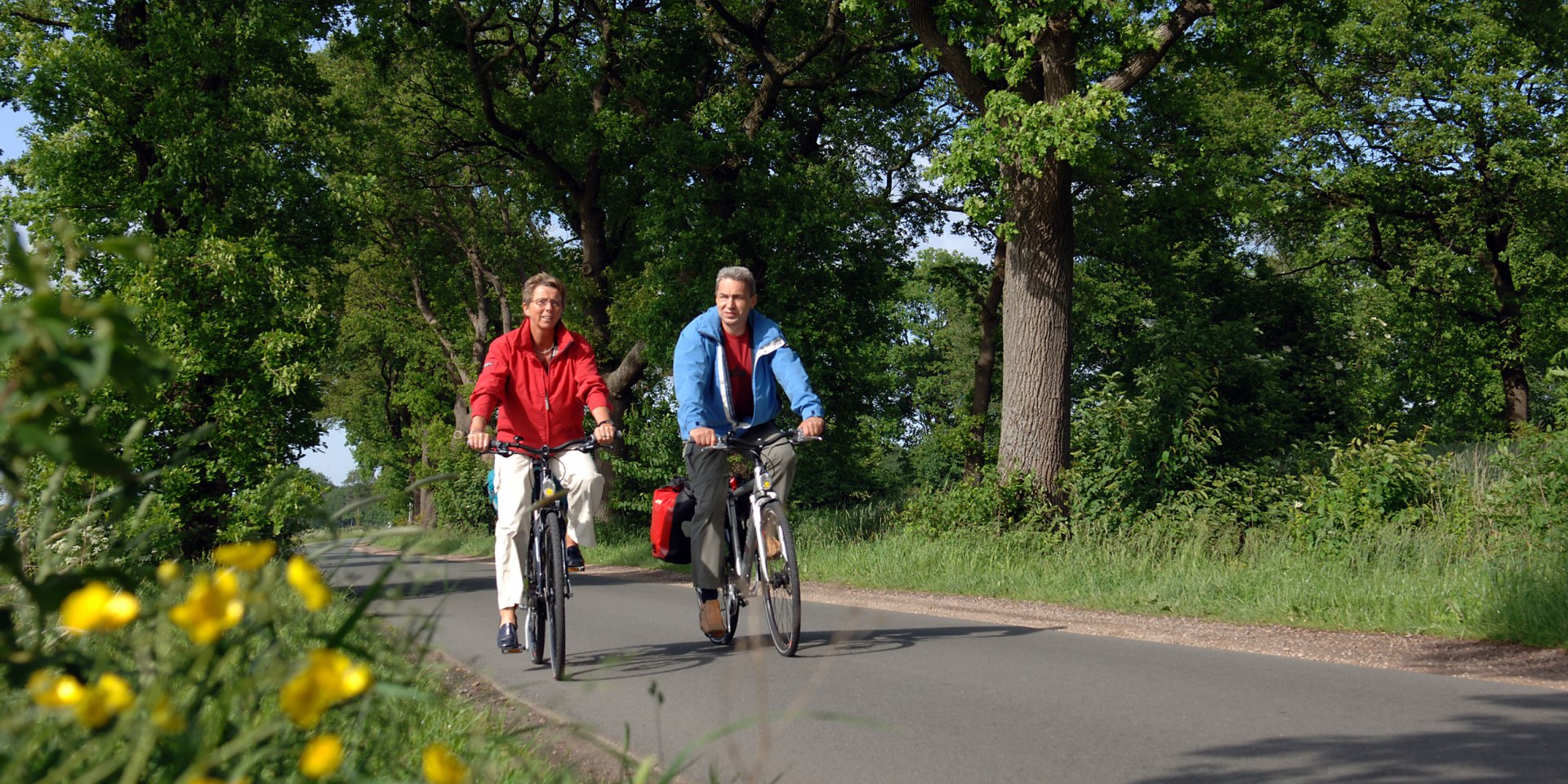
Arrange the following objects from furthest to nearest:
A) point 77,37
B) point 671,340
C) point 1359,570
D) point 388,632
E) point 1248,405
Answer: point 671,340, point 1248,405, point 77,37, point 1359,570, point 388,632

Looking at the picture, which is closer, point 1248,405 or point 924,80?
point 1248,405

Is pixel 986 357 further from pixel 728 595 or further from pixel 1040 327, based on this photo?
pixel 728 595

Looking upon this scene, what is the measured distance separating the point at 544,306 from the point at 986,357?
22.5 m

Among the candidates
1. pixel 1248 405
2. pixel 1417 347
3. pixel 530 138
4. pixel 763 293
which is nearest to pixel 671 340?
pixel 763 293

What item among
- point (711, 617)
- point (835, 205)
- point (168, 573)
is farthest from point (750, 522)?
point (835, 205)

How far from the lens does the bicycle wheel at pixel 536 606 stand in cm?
655

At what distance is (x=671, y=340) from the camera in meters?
21.4

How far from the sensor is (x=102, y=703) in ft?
4.34

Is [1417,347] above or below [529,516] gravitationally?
above

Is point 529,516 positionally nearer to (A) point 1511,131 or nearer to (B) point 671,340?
(B) point 671,340

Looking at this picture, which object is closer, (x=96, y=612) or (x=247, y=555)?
(x=96, y=612)

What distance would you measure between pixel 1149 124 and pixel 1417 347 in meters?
14.0

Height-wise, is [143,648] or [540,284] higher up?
[540,284]

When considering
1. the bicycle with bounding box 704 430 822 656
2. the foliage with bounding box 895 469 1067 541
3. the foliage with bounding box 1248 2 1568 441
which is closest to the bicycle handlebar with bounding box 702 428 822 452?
the bicycle with bounding box 704 430 822 656
